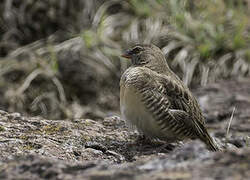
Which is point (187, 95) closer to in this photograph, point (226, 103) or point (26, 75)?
point (226, 103)

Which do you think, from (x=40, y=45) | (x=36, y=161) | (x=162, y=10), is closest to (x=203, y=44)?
(x=162, y=10)

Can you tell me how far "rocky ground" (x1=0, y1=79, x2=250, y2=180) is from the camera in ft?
9.02

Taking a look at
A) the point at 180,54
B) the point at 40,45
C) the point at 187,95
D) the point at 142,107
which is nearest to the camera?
the point at 142,107

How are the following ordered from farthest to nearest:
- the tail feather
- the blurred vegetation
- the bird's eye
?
the blurred vegetation < the bird's eye < the tail feather

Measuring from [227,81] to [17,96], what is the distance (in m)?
3.49

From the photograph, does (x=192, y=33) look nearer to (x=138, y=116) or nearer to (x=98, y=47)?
(x=98, y=47)

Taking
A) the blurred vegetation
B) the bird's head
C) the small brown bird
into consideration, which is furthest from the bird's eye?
Result: the blurred vegetation

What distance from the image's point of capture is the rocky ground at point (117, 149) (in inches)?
108

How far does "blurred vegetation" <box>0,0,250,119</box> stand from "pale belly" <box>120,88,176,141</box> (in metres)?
3.87

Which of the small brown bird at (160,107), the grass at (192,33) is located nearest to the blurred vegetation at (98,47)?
the grass at (192,33)

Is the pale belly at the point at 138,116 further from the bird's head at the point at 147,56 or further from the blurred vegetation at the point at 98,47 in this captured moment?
the blurred vegetation at the point at 98,47

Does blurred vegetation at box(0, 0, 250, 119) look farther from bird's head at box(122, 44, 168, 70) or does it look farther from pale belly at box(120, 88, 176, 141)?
pale belly at box(120, 88, 176, 141)

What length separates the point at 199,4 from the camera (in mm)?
9641

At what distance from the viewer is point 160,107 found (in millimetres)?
4758
